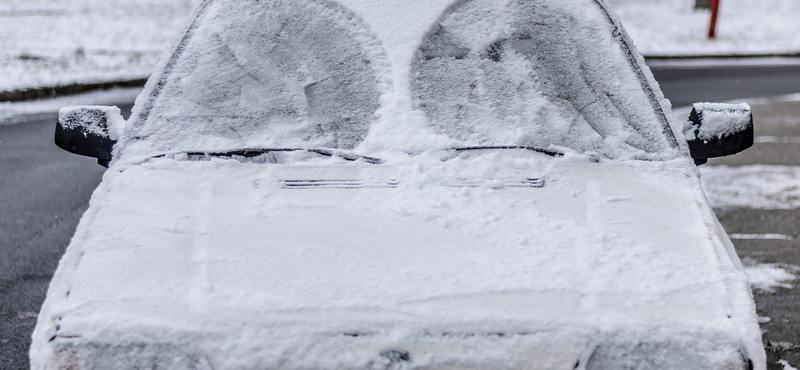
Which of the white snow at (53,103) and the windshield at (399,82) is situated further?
the white snow at (53,103)

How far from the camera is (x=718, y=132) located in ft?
10.2

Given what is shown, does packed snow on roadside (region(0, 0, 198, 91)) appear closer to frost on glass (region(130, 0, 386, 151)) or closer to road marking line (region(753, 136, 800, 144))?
road marking line (region(753, 136, 800, 144))

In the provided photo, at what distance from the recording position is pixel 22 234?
5.22 metres

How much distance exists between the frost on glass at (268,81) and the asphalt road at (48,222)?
4.68ft

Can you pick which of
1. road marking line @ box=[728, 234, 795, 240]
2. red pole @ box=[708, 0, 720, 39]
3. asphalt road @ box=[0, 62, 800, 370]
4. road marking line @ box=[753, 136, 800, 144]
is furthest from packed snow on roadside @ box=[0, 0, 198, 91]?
red pole @ box=[708, 0, 720, 39]

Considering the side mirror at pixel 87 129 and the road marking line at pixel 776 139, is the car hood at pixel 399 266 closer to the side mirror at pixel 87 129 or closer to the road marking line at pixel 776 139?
the side mirror at pixel 87 129

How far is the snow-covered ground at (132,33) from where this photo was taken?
11.0m

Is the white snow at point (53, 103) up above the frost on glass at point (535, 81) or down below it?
below

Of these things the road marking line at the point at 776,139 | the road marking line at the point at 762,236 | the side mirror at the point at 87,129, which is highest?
the side mirror at the point at 87,129

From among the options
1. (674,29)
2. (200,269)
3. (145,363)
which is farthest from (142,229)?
(674,29)

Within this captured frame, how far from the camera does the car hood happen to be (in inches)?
75.8

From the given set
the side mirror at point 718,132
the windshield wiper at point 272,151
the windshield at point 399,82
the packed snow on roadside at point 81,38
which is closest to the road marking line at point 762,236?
the side mirror at point 718,132

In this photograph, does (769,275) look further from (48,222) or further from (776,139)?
(48,222)

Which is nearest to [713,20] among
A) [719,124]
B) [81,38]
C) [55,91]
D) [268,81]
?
[81,38]
